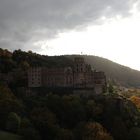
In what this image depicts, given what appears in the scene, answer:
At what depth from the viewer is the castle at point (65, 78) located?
377 ft

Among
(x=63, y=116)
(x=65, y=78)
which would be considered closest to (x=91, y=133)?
(x=63, y=116)

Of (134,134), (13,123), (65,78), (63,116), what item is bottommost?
(134,134)

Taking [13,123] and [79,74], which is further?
[79,74]

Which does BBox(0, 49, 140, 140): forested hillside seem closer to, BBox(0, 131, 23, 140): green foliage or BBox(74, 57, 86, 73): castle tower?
BBox(0, 131, 23, 140): green foliage

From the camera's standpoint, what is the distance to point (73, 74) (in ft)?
382

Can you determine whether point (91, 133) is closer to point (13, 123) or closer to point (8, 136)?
point (13, 123)

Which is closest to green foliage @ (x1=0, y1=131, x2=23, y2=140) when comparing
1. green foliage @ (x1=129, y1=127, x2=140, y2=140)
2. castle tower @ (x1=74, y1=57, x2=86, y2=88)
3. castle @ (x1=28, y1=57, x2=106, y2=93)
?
green foliage @ (x1=129, y1=127, x2=140, y2=140)

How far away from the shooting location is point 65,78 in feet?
380

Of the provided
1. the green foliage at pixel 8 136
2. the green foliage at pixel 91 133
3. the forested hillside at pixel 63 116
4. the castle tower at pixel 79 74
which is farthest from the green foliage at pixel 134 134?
the castle tower at pixel 79 74

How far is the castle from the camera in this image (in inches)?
4523

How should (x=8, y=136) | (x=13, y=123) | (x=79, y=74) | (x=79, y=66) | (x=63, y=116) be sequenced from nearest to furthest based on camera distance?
1. (x=8, y=136)
2. (x=13, y=123)
3. (x=63, y=116)
4. (x=79, y=74)
5. (x=79, y=66)

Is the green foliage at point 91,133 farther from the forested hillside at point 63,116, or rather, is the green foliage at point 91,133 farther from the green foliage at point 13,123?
the green foliage at point 13,123

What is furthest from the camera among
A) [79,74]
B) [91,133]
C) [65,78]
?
→ [79,74]

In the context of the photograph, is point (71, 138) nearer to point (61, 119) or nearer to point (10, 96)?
point (61, 119)
